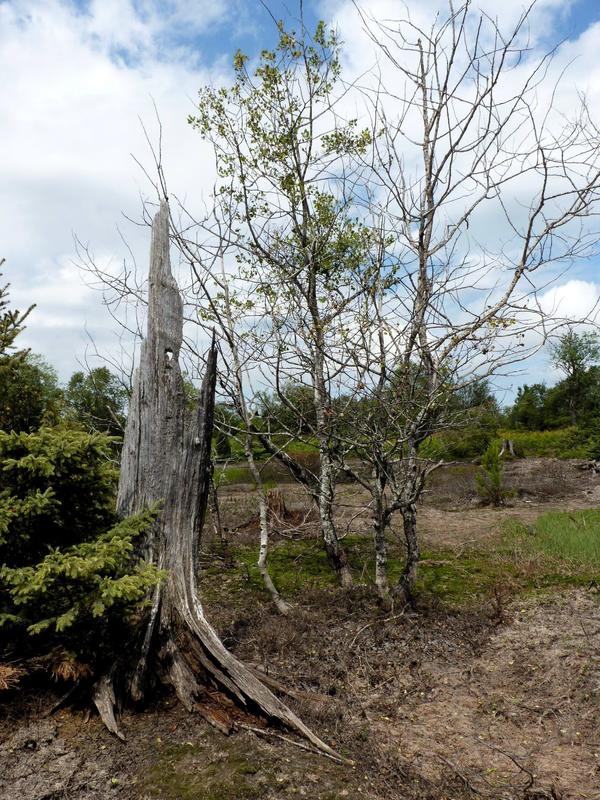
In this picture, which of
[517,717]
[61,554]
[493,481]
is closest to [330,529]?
[517,717]

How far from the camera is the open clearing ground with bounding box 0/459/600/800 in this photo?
3.48 meters

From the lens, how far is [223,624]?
20.5 ft

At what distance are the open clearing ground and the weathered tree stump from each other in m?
0.24

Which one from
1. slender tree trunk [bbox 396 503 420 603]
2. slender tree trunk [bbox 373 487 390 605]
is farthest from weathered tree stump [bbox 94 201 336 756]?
slender tree trunk [bbox 396 503 420 603]

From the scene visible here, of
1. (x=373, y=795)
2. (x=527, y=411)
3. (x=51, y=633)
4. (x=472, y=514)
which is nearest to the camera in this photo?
(x=373, y=795)

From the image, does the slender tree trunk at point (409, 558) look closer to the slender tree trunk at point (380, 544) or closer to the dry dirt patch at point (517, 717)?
the slender tree trunk at point (380, 544)

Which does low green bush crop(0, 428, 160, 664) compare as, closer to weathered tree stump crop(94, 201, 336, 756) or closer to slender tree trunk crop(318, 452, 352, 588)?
weathered tree stump crop(94, 201, 336, 756)

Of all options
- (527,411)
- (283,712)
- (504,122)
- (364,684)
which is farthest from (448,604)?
(527,411)

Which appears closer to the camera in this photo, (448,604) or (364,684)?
(364,684)

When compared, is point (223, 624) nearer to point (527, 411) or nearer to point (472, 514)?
point (472, 514)

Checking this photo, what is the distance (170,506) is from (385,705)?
2218 millimetres

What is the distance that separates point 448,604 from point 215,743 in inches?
147

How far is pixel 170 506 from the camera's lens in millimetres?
4812

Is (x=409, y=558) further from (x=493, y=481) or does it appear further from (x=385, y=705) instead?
(x=493, y=481)
